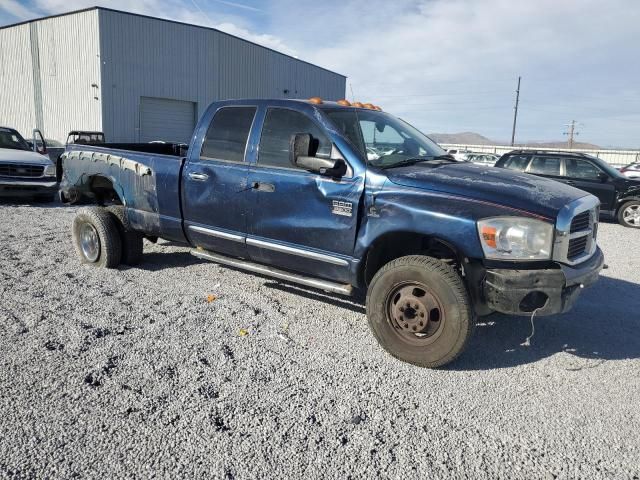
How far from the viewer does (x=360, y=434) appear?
2840mm

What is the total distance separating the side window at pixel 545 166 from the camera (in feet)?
39.5

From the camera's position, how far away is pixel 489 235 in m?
3.41

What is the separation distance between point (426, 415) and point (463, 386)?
1.74ft

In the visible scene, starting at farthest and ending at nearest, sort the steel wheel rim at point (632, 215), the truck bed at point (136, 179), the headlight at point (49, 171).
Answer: the headlight at point (49, 171)
the steel wheel rim at point (632, 215)
the truck bed at point (136, 179)

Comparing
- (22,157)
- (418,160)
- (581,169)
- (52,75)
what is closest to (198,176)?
(418,160)

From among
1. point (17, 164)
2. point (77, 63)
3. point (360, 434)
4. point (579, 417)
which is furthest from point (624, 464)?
point (77, 63)

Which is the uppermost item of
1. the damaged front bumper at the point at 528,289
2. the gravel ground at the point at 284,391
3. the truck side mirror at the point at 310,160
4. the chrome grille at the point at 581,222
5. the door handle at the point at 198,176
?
the truck side mirror at the point at 310,160

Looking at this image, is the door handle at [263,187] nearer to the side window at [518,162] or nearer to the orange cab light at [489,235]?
the orange cab light at [489,235]

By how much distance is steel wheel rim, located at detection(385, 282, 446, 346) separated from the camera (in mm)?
3652

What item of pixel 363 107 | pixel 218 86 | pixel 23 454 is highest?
pixel 218 86

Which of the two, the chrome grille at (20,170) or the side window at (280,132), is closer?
the side window at (280,132)

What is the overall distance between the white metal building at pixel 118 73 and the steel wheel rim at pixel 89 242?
20524 mm

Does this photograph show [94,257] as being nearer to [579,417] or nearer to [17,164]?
[579,417]

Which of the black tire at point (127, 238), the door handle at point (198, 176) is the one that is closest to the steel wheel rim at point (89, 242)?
the black tire at point (127, 238)
